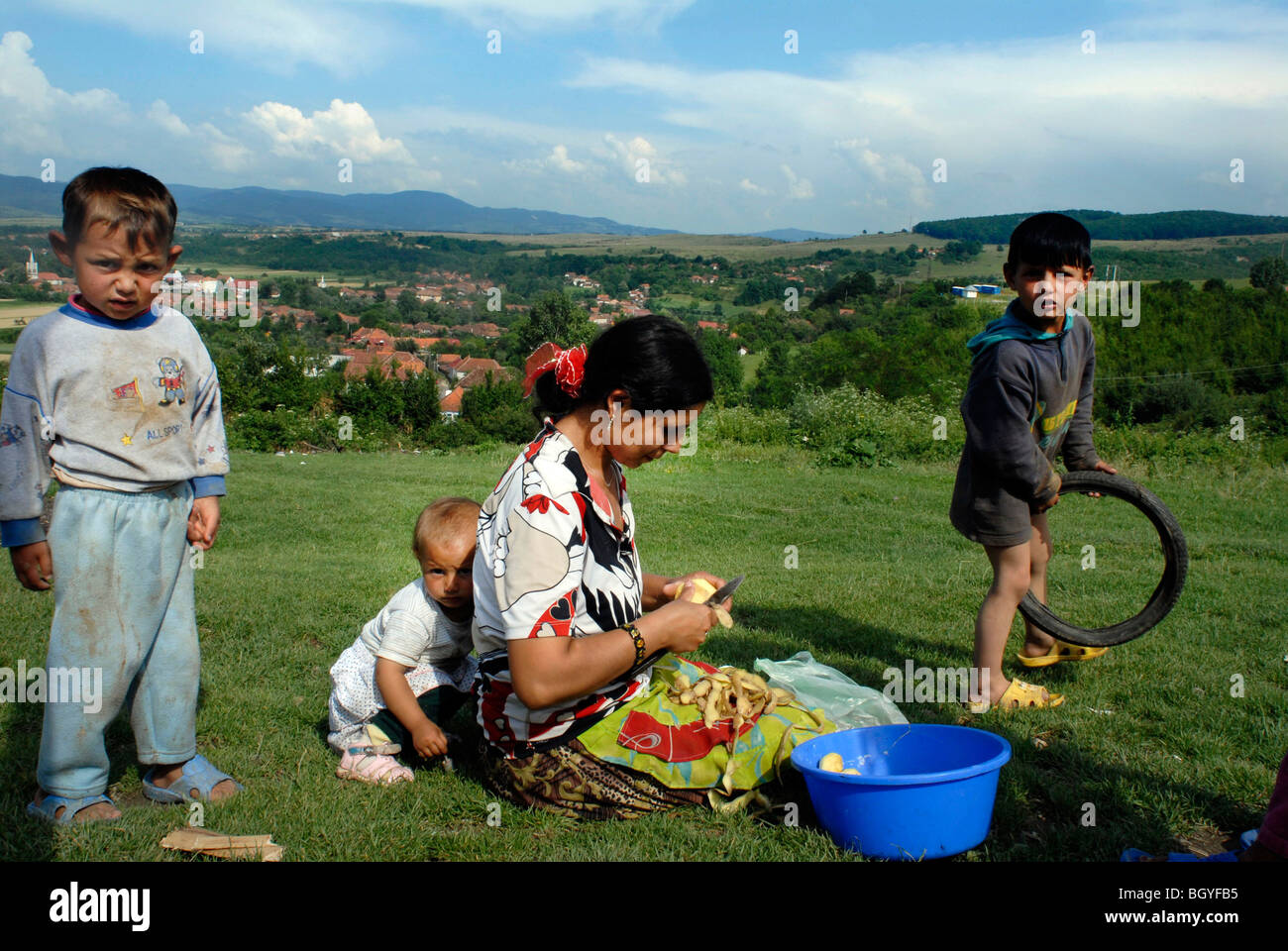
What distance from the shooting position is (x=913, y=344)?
136ft

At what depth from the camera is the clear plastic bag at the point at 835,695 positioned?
11.1 ft

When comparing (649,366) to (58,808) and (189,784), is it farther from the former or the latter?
(58,808)

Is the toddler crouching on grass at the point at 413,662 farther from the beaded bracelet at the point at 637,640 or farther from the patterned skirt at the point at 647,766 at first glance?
the beaded bracelet at the point at 637,640

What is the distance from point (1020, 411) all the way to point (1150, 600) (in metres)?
1.23

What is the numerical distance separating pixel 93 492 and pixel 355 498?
338 inches

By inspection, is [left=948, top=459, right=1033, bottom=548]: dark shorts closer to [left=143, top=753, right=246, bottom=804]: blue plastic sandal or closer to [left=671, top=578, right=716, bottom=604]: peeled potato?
[left=671, top=578, right=716, bottom=604]: peeled potato

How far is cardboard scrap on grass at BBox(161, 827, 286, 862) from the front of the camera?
8.58 ft

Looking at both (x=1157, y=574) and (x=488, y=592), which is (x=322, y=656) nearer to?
(x=488, y=592)

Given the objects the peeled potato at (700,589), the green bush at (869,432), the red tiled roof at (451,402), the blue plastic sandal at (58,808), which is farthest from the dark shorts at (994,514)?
the red tiled roof at (451,402)

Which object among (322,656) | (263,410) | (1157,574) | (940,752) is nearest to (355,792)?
(322,656)

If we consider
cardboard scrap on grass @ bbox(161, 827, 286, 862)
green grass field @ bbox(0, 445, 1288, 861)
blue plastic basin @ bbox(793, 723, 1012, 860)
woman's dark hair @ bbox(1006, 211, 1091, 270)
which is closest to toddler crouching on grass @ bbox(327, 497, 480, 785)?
green grass field @ bbox(0, 445, 1288, 861)

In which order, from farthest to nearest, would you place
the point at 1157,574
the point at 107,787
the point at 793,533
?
the point at 793,533, the point at 1157,574, the point at 107,787

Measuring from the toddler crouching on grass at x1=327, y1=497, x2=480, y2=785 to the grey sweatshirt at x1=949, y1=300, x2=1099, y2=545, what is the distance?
85.5 inches

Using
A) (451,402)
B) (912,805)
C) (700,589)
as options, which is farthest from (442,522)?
(451,402)
